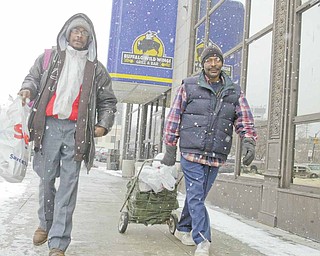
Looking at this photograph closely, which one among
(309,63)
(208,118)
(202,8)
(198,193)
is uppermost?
(202,8)

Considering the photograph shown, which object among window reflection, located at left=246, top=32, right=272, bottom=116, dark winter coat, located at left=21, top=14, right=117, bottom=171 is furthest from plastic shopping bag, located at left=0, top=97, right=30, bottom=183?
window reflection, located at left=246, top=32, right=272, bottom=116

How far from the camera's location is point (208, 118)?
407cm

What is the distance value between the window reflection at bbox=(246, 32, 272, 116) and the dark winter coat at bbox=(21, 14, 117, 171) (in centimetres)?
389

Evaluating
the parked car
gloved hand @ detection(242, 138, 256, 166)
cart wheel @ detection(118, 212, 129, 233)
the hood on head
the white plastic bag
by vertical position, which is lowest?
cart wheel @ detection(118, 212, 129, 233)

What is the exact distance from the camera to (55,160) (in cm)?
360

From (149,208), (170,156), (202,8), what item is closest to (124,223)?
(149,208)

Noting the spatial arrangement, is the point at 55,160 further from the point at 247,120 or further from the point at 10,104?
the point at 247,120

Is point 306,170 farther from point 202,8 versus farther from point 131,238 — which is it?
point 202,8

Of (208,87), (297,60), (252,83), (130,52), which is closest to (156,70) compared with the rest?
(130,52)

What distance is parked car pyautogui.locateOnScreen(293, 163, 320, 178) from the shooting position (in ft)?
18.1

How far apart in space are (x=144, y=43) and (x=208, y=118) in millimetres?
8867

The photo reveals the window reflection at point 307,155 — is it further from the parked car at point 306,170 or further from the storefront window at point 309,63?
the storefront window at point 309,63

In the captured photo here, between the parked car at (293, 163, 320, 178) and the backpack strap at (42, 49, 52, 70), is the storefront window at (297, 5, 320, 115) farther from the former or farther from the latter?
the backpack strap at (42, 49, 52, 70)

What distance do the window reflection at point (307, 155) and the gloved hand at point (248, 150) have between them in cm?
184
